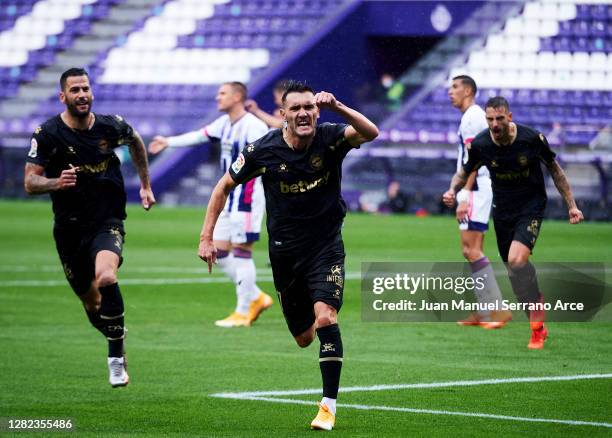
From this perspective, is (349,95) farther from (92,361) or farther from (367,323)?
(92,361)

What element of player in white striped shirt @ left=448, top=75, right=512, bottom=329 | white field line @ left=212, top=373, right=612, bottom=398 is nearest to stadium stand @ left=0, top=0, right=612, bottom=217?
player in white striped shirt @ left=448, top=75, right=512, bottom=329

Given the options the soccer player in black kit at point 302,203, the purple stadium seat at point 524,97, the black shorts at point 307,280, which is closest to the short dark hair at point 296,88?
the soccer player in black kit at point 302,203

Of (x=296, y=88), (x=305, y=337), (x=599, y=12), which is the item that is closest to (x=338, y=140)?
(x=296, y=88)

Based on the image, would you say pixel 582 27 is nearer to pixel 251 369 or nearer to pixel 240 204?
pixel 240 204

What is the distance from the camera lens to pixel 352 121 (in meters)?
7.70

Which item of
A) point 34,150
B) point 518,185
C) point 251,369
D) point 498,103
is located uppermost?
point 498,103

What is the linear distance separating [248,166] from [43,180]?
1850mm

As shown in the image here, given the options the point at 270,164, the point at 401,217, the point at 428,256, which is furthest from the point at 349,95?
the point at 270,164

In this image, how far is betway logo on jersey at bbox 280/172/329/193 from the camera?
810 cm

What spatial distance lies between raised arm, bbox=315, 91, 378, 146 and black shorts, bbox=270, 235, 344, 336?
0.73m

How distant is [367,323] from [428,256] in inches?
288

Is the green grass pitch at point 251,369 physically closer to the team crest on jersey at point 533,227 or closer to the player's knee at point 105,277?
the player's knee at point 105,277

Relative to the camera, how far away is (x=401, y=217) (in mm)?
31156

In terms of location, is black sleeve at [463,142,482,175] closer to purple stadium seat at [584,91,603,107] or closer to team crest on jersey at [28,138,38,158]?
team crest on jersey at [28,138,38,158]
